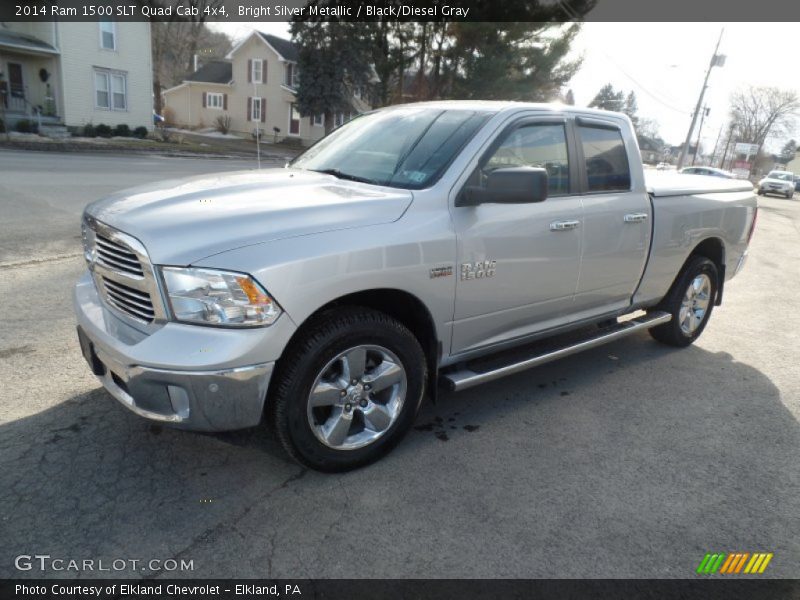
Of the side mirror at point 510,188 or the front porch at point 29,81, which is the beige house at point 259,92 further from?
the side mirror at point 510,188

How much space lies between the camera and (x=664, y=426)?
4.00 m

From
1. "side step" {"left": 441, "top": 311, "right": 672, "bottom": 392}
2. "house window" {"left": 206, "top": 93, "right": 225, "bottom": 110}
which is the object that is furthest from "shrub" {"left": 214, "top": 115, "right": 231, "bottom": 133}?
"side step" {"left": 441, "top": 311, "right": 672, "bottom": 392}

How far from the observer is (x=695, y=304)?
545cm

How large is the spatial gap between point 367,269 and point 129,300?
3.75 ft

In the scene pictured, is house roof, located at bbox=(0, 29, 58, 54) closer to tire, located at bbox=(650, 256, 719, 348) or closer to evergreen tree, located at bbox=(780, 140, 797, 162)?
tire, located at bbox=(650, 256, 719, 348)

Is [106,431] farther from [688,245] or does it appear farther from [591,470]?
[688,245]

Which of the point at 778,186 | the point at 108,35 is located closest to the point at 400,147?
the point at 108,35

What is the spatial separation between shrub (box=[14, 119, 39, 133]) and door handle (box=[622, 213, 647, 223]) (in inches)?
1118

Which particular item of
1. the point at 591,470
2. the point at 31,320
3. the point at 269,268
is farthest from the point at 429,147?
the point at 31,320

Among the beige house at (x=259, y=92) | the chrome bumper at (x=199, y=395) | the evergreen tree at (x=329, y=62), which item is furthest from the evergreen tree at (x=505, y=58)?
the chrome bumper at (x=199, y=395)

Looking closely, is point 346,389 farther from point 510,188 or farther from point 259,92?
point 259,92

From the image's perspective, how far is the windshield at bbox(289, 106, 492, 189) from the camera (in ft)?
11.3

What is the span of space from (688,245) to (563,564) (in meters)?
3.34

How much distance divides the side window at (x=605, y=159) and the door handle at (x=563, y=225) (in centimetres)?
38
